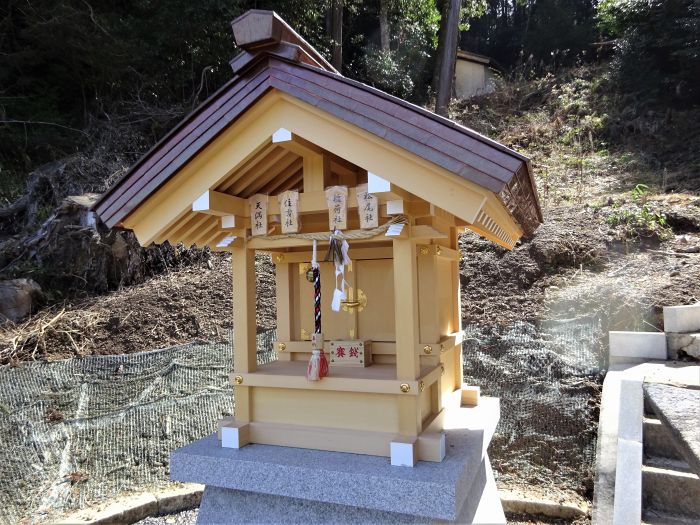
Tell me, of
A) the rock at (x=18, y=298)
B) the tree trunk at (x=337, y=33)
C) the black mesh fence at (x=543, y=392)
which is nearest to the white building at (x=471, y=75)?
the tree trunk at (x=337, y=33)

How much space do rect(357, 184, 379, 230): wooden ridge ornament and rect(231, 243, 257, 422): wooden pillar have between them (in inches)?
29.3

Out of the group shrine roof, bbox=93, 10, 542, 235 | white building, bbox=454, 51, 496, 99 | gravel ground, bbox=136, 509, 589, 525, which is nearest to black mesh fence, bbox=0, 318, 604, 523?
gravel ground, bbox=136, 509, 589, 525

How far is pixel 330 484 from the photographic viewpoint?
7.04 feet

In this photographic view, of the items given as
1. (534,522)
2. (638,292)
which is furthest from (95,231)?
(638,292)

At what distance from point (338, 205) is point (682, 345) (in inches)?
153

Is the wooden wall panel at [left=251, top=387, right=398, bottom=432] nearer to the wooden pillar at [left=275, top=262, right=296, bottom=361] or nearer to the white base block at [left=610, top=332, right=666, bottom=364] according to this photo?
the wooden pillar at [left=275, top=262, right=296, bottom=361]

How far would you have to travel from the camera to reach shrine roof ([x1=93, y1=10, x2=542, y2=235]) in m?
1.94

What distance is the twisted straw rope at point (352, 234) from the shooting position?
2293 mm

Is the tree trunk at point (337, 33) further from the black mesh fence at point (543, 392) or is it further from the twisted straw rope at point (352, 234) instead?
the twisted straw rope at point (352, 234)

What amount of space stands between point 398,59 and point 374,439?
13.4m

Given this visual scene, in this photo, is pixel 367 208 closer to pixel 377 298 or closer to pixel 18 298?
pixel 377 298

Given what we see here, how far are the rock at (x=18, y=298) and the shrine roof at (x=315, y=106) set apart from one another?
4465mm

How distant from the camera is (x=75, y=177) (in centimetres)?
819

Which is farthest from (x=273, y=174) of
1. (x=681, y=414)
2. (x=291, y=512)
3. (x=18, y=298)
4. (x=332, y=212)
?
(x=18, y=298)
